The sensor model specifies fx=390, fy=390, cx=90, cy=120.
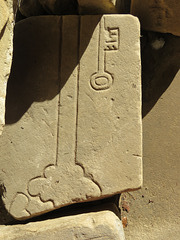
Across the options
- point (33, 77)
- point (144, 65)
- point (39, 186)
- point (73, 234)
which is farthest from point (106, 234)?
point (144, 65)

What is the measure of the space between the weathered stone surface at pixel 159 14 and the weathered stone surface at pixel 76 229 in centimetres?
111

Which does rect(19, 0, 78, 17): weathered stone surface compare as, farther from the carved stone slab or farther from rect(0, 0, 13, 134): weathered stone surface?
rect(0, 0, 13, 134): weathered stone surface

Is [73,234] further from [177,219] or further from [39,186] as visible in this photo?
[177,219]

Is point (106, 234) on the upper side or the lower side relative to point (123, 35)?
lower

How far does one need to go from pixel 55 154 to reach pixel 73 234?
43cm

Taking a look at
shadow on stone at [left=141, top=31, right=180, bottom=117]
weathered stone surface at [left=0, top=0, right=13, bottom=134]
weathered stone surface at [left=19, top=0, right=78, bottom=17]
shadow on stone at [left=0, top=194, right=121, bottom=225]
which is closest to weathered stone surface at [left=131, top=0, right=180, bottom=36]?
shadow on stone at [left=141, top=31, right=180, bottom=117]

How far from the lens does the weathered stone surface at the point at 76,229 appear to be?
186 centimetres

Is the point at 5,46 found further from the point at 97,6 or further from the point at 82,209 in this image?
the point at 82,209

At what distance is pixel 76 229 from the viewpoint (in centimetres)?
187

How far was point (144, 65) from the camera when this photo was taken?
2527mm

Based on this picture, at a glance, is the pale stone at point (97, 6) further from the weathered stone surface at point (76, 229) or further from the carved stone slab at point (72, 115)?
the weathered stone surface at point (76, 229)

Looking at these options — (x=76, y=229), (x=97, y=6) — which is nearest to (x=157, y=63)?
(x=97, y=6)

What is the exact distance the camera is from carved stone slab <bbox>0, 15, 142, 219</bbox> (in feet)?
6.57

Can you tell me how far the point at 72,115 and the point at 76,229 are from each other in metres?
0.59
